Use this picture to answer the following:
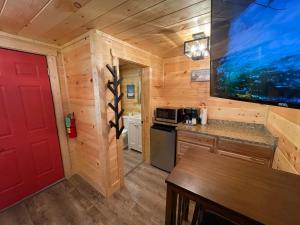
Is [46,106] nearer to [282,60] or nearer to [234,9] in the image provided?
[234,9]

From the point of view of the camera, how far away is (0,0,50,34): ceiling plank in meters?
1.02

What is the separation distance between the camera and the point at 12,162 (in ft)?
5.56

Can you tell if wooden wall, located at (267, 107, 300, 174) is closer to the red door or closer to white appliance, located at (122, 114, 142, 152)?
white appliance, located at (122, 114, 142, 152)

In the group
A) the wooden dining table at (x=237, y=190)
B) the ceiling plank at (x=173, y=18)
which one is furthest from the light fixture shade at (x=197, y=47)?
the wooden dining table at (x=237, y=190)

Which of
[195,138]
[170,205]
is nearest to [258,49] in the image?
[170,205]

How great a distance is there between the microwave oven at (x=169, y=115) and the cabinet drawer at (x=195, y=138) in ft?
0.94

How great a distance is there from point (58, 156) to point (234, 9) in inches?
108

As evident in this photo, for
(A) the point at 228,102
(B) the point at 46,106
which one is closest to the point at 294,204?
(A) the point at 228,102

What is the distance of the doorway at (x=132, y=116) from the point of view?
302 cm

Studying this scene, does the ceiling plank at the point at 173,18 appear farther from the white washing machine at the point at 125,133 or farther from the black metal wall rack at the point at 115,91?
the white washing machine at the point at 125,133

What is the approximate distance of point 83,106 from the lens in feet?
6.07

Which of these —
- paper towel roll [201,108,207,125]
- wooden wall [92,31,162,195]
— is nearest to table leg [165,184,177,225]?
wooden wall [92,31,162,195]

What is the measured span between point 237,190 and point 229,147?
1.23 metres

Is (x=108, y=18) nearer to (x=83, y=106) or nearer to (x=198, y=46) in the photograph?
(x=198, y=46)
